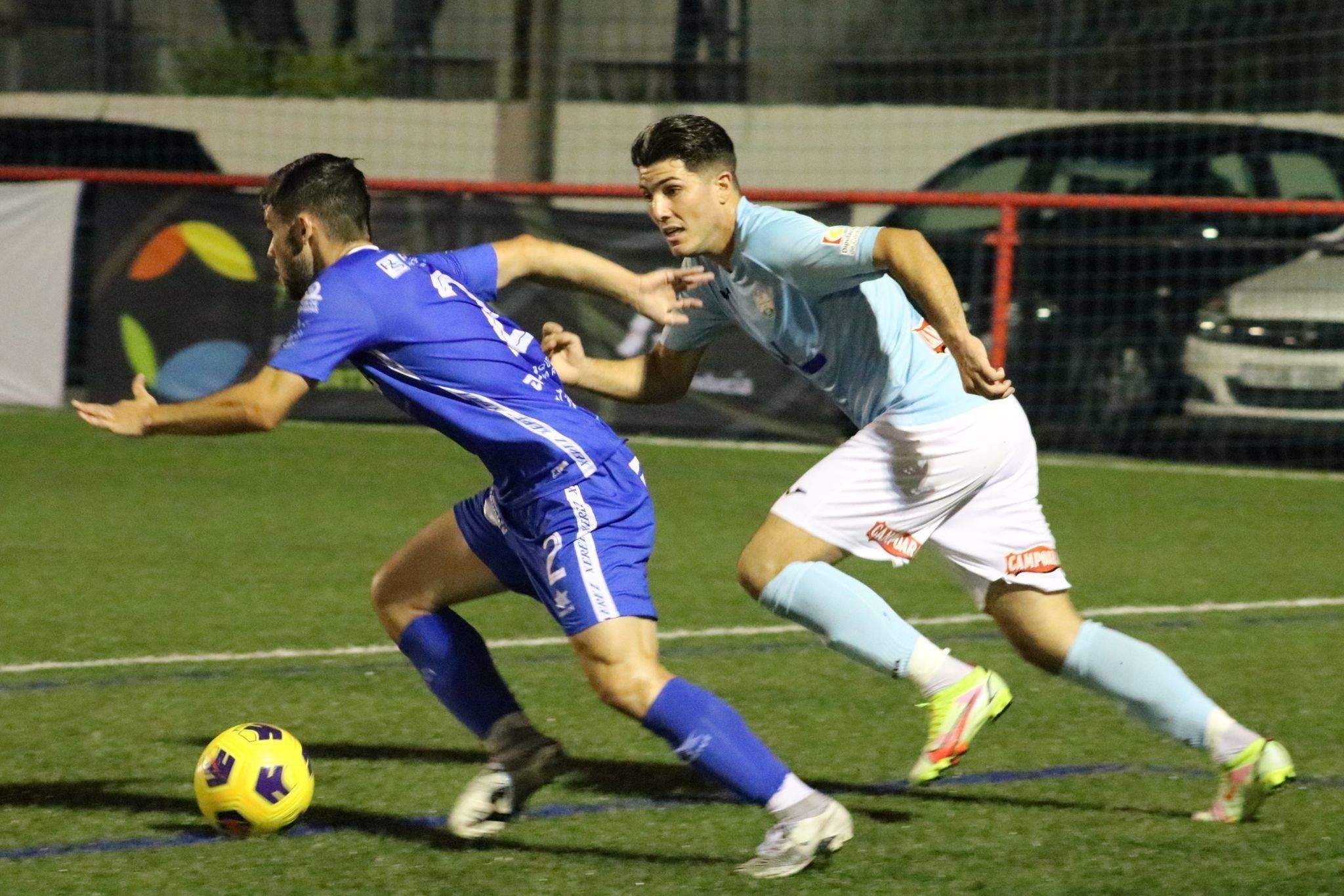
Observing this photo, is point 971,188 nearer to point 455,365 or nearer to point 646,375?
point 646,375

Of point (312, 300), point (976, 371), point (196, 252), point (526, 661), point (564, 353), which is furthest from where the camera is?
point (196, 252)

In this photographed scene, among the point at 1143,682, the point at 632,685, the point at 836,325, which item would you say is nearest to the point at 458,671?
the point at 632,685

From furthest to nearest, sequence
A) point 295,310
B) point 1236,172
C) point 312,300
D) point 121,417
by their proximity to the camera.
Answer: point 1236,172
point 295,310
point 312,300
point 121,417

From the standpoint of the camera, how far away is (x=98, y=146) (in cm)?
1694

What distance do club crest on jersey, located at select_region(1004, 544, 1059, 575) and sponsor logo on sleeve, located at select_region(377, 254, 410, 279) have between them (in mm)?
1611

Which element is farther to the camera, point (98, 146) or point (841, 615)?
point (98, 146)

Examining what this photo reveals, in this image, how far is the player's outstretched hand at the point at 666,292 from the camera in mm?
4840

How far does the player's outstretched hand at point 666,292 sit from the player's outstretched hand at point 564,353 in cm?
22

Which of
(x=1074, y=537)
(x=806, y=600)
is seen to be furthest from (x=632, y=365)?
(x=1074, y=537)

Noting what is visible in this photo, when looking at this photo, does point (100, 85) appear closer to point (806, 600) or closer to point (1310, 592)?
point (1310, 592)

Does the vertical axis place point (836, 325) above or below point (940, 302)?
below

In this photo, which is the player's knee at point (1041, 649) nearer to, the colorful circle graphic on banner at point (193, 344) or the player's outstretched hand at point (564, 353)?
the player's outstretched hand at point (564, 353)

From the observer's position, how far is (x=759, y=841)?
181 inches

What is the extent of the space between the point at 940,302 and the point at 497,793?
58.5 inches
